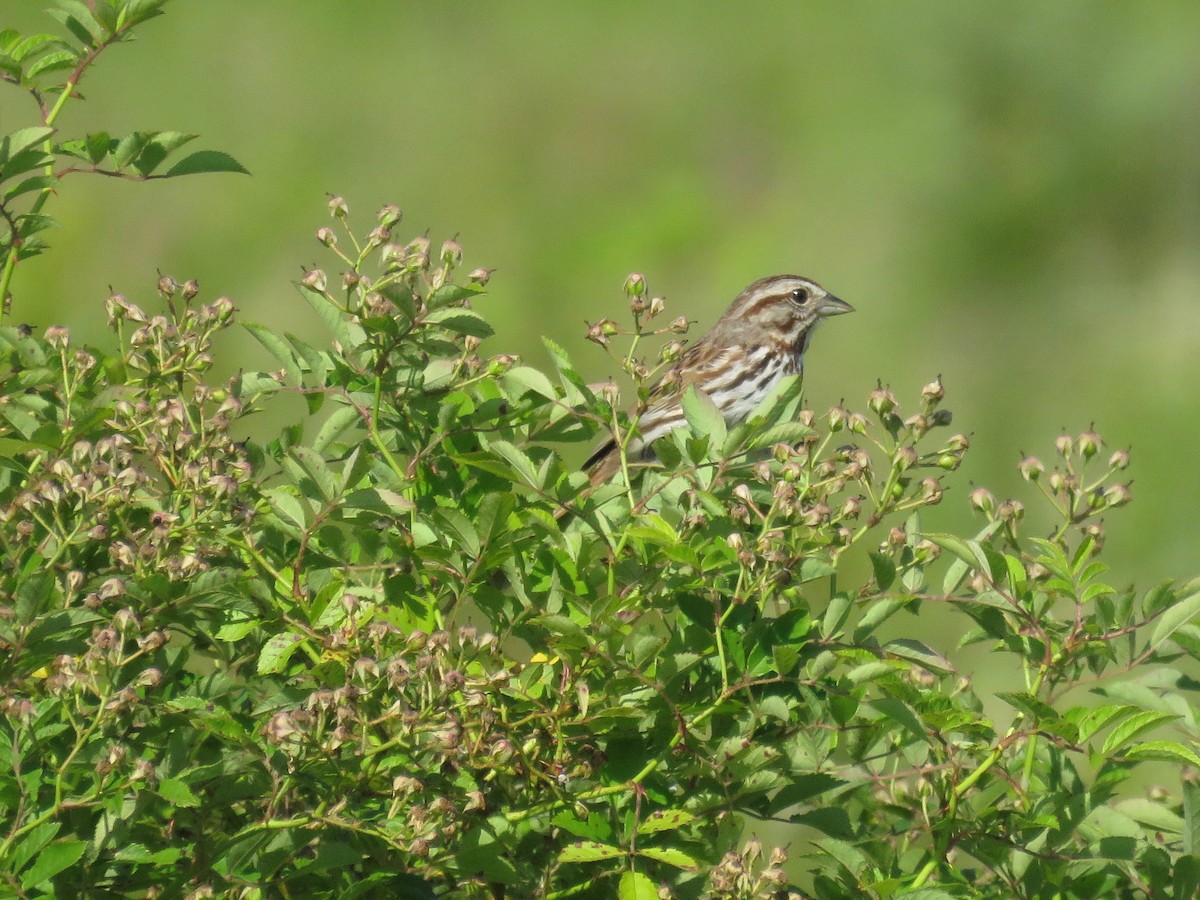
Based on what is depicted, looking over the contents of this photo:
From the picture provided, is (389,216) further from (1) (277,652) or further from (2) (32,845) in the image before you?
(2) (32,845)

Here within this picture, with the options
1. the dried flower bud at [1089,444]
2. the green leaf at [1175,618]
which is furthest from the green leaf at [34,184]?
the green leaf at [1175,618]

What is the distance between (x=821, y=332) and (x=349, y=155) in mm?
2911

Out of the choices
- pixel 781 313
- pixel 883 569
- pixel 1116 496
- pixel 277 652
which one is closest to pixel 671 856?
pixel 883 569

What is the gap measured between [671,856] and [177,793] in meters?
0.60

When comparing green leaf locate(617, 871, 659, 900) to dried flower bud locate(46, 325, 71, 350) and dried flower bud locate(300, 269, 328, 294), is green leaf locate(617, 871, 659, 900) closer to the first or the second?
dried flower bud locate(300, 269, 328, 294)

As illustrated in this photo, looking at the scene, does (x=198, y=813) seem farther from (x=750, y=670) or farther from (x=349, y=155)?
(x=349, y=155)

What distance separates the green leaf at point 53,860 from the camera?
1919mm

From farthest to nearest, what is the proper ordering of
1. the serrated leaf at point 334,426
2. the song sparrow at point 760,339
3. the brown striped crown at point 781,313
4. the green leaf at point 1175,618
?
the brown striped crown at point 781,313
the song sparrow at point 760,339
the serrated leaf at point 334,426
the green leaf at point 1175,618

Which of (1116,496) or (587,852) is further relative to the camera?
(1116,496)

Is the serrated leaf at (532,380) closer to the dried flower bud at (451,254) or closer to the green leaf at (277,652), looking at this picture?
the dried flower bud at (451,254)

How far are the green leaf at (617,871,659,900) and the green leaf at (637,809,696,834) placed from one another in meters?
0.06

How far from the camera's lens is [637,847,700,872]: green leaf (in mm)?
2062

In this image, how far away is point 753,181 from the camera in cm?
1002

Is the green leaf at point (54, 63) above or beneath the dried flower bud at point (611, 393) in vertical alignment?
above
